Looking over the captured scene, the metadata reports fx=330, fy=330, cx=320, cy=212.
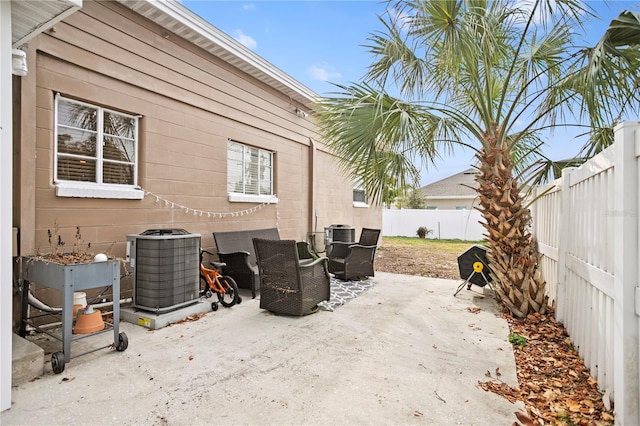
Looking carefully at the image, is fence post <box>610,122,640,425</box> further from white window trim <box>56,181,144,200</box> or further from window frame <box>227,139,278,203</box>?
window frame <box>227,139,278,203</box>

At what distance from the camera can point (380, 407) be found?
234 cm

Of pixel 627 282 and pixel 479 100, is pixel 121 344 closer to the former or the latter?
pixel 627 282

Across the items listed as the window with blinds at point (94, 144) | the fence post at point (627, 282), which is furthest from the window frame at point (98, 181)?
the fence post at point (627, 282)

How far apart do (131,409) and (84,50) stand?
4.26m

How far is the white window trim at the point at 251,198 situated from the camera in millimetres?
6574

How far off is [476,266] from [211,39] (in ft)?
19.3

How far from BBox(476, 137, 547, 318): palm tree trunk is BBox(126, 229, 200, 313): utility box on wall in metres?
4.23

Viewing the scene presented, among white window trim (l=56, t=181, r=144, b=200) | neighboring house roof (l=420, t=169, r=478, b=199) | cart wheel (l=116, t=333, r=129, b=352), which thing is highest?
neighboring house roof (l=420, t=169, r=478, b=199)

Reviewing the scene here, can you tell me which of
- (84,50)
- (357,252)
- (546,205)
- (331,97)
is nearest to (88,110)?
(84,50)

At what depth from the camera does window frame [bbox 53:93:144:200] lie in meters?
3.97

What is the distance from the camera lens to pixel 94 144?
441 centimetres

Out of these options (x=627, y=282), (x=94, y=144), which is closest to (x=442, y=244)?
(x=627, y=282)

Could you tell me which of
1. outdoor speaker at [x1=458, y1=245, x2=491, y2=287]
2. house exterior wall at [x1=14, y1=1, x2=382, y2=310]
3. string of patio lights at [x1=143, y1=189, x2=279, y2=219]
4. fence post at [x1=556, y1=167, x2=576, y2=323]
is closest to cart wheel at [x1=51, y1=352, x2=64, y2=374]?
house exterior wall at [x1=14, y1=1, x2=382, y2=310]

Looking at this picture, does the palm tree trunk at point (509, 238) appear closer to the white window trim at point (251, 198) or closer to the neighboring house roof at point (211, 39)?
the white window trim at point (251, 198)
